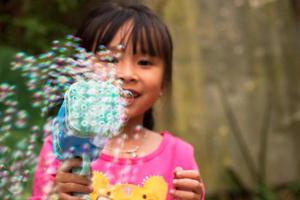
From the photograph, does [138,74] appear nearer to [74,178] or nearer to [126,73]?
[126,73]

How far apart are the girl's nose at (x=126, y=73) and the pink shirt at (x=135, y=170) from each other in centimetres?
25

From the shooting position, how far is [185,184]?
1.62 metres

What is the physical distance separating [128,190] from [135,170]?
0.12 m

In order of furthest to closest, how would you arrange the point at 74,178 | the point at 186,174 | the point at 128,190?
the point at 128,190
the point at 186,174
the point at 74,178

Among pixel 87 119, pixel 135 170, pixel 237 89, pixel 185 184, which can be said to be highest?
pixel 87 119

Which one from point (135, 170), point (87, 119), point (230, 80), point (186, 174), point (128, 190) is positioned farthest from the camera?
point (230, 80)

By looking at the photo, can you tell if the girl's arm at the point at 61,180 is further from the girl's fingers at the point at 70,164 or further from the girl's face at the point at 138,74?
A: the girl's face at the point at 138,74

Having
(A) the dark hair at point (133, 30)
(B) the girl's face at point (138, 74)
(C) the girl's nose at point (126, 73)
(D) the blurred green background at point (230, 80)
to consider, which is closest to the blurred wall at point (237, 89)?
(D) the blurred green background at point (230, 80)

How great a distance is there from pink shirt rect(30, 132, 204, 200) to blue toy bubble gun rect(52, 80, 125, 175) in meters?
0.30

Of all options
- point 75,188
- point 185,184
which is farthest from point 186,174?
point 75,188

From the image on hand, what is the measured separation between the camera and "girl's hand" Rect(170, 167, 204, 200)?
1620 millimetres

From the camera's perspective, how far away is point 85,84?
138 cm

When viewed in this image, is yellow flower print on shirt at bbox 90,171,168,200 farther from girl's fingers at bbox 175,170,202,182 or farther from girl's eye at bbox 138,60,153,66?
girl's eye at bbox 138,60,153,66

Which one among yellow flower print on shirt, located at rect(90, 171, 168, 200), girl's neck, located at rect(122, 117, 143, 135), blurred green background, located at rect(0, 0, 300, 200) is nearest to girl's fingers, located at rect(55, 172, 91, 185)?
yellow flower print on shirt, located at rect(90, 171, 168, 200)
